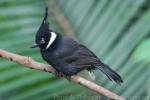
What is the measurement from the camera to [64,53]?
7.73 feet

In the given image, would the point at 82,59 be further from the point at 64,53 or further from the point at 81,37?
the point at 81,37

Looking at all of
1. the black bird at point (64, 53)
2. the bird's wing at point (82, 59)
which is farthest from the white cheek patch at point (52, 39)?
the bird's wing at point (82, 59)

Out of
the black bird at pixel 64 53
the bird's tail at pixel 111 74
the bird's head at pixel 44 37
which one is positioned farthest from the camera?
the black bird at pixel 64 53

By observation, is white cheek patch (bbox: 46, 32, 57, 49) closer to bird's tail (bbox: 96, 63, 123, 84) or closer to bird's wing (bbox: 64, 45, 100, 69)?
bird's wing (bbox: 64, 45, 100, 69)

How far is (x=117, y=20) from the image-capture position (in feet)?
6.25

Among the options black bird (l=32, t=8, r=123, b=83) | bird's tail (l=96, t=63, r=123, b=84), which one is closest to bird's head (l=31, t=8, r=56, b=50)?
black bird (l=32, t=8, r=123, b=83)

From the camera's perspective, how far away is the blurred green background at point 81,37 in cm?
180

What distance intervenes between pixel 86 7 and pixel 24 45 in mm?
347

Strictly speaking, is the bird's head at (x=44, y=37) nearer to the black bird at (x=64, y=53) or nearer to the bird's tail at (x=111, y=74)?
the black bird at (x=64, y=53)

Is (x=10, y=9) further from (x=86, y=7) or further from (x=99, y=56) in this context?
(x=99, y=56)

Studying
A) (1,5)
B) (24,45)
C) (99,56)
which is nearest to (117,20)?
(99,56)

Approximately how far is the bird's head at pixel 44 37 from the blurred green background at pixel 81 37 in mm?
37

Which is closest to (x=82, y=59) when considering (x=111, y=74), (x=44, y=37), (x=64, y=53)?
(x=64, y=53)

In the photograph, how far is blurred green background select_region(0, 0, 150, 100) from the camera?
A: 1796 millimetres
